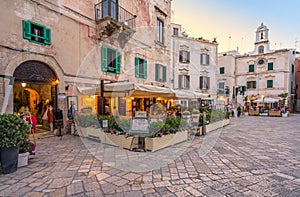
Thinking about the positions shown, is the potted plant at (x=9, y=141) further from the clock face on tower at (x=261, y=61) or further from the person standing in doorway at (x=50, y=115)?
the clock face on tower at (x=261, y=61)

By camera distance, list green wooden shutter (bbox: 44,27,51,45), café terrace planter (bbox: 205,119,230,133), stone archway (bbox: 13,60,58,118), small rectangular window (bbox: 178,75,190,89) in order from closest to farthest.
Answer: stone archway (bbox: 13,60,58,118), green wooden shutter (bbox: 44,27,51,45), café terrace planter (bbox: 205,119,230,133), small rectangular window (bbox: 178,75,190,89)

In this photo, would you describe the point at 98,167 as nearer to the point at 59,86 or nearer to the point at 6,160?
the point at 6,160

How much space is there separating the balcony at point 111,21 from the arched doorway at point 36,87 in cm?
352

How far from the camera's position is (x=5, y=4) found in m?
5.99

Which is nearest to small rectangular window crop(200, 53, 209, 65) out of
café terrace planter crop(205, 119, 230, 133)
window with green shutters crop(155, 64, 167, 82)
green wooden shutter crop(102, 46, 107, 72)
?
window with green shutters crop(155, 64, 167, 82)

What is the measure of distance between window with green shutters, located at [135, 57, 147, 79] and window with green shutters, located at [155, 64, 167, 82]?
1469mm

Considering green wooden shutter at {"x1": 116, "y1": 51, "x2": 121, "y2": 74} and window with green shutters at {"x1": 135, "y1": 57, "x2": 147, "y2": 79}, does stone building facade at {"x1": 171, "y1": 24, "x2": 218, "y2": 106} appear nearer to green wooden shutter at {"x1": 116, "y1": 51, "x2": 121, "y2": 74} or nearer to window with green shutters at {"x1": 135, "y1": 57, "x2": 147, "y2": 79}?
window with green shutters at {"x1": 135, "y1": 57, "x2": 147, "y2": 79}

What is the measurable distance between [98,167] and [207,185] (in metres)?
2.44

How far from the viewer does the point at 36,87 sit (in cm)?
921

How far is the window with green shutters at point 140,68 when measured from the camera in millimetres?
11797

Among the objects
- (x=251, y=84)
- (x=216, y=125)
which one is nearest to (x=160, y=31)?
(x=216, y=125)

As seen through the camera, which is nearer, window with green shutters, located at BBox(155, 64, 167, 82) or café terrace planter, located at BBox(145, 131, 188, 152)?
café terrace planter, located at BBox(145, 131, 188, 152)

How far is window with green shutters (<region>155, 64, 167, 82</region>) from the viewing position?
13.6m

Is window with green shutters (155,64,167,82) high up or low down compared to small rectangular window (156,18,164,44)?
down
